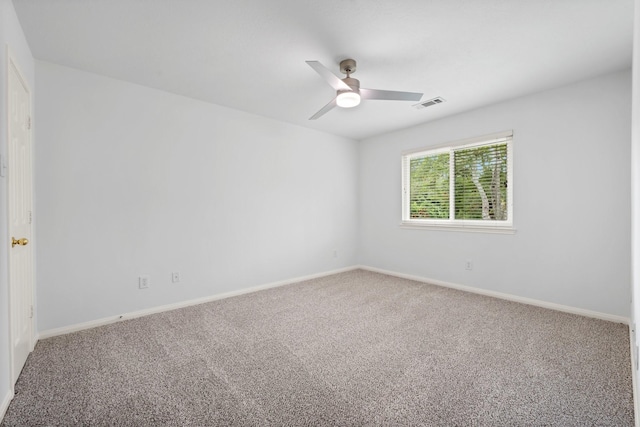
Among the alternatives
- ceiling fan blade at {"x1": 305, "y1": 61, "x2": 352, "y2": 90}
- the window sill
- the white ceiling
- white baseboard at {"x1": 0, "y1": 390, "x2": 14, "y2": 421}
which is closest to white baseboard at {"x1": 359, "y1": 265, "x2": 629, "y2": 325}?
the window sill

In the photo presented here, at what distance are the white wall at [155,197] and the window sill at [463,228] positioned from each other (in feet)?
4.94

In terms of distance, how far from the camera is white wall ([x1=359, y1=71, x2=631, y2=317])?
2650mm

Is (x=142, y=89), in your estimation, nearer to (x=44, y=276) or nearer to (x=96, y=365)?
(x=44, y=276)

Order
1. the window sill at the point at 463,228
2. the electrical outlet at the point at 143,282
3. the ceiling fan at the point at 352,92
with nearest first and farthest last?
the ceiling fan at the point at 352,92 < the electrical outlet at the point at 143,282 < the window sill at the point at 463,228

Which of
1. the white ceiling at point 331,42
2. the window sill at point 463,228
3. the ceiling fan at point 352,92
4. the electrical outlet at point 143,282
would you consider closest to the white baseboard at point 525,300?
the window sill at point 463,228

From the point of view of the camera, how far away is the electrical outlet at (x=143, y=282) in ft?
9.48

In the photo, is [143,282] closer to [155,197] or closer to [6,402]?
[155,197]

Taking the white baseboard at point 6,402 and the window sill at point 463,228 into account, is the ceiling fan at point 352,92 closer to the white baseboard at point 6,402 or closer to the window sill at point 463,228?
the window sill at point 463,228

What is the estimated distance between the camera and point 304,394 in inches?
64.3

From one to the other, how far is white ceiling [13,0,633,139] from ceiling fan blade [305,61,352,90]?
256 millimetres

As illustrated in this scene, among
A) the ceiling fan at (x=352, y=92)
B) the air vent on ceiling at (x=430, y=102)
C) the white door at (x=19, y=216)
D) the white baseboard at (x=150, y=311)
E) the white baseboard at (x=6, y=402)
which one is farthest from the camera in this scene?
the air vent on ceiling at (x=430, y=102)

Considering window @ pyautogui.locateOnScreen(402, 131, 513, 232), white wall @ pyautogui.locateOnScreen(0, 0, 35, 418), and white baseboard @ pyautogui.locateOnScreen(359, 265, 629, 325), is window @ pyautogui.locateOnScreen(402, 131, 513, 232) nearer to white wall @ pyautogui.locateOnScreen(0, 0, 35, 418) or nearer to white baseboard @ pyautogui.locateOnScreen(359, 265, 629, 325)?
white baseboard @ pyautogui.locateOnScreen(359, 265, 629, 325)

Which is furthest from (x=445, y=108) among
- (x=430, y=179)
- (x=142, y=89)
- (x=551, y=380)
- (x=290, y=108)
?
(x=142, y=89)

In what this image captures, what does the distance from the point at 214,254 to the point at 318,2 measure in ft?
8.95
